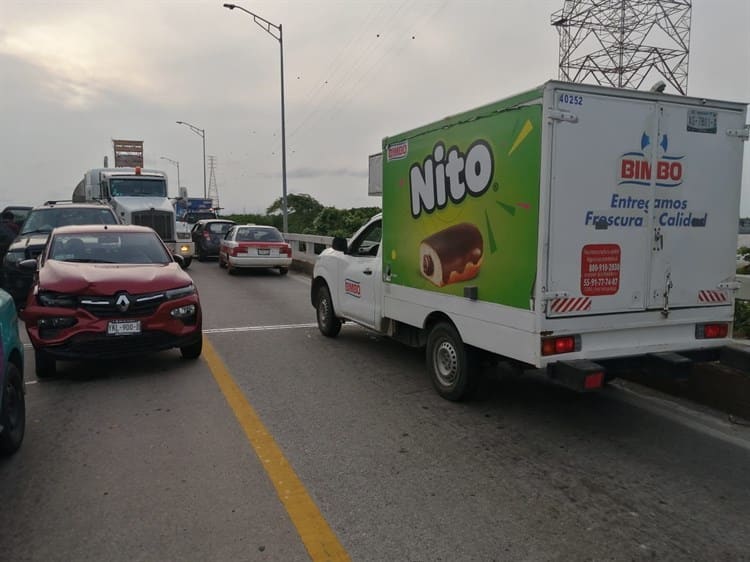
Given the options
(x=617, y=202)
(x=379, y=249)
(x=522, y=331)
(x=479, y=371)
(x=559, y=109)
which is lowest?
(x=479, y=371)

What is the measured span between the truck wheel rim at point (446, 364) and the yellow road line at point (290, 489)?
1.79 meters

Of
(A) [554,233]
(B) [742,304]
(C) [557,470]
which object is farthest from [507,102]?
(B) [742,304]

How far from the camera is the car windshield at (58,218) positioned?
12.9 metres

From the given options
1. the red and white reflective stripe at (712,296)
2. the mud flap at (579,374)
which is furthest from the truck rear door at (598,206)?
the red and white reflective stripe at (712,296)

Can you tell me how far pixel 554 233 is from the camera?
179 inches

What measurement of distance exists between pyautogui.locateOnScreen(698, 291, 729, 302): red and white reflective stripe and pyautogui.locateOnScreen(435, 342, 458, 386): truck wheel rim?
7.07 feet

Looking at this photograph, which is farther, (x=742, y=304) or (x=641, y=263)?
(x=742, y=304)

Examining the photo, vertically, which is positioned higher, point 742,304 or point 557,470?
point 742,304

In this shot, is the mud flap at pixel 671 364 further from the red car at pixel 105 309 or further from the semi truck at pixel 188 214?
the semi truck at pixel 188 214

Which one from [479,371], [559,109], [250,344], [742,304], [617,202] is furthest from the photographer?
[250,344]

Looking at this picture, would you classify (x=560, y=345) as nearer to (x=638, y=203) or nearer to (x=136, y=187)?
(x=638, y=203)

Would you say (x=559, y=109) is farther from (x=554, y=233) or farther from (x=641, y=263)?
(x=641, y=263)

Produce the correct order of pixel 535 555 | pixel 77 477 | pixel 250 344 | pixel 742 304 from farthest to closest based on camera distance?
1. pixel 250 344
2. pixel 742 304
3. pixel 77 477
4. pixel 535 555

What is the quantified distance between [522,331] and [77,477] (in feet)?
11.0
